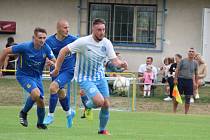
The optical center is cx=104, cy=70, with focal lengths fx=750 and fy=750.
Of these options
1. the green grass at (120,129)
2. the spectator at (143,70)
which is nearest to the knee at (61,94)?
the green grass at (120,129)

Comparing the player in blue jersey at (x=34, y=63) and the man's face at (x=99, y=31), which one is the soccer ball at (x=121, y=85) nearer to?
the player in blue jersey at (x=34, y=63)

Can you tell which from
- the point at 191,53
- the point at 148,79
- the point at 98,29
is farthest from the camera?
the point at 148,79

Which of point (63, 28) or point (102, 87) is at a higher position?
point (63, 28)

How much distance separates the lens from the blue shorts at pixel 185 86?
2253cm

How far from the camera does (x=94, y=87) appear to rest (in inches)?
507

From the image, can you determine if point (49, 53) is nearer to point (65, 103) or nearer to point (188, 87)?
point (65, 103)

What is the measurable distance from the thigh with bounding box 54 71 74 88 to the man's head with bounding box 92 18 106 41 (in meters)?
2.12

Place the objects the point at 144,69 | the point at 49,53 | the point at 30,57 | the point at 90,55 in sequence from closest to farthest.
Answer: the point at 90,55, the point at 30,57, the point at 49,53, the point at 144,69

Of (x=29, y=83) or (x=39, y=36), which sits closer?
(x=39, y=36)

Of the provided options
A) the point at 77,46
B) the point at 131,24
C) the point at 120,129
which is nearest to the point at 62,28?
the point at 77,46

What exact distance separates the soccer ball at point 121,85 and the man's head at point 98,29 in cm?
1170

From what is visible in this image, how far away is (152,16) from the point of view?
29.4 m

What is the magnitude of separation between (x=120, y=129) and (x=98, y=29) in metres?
2.87

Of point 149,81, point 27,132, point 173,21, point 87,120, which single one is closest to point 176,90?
point 149,81
